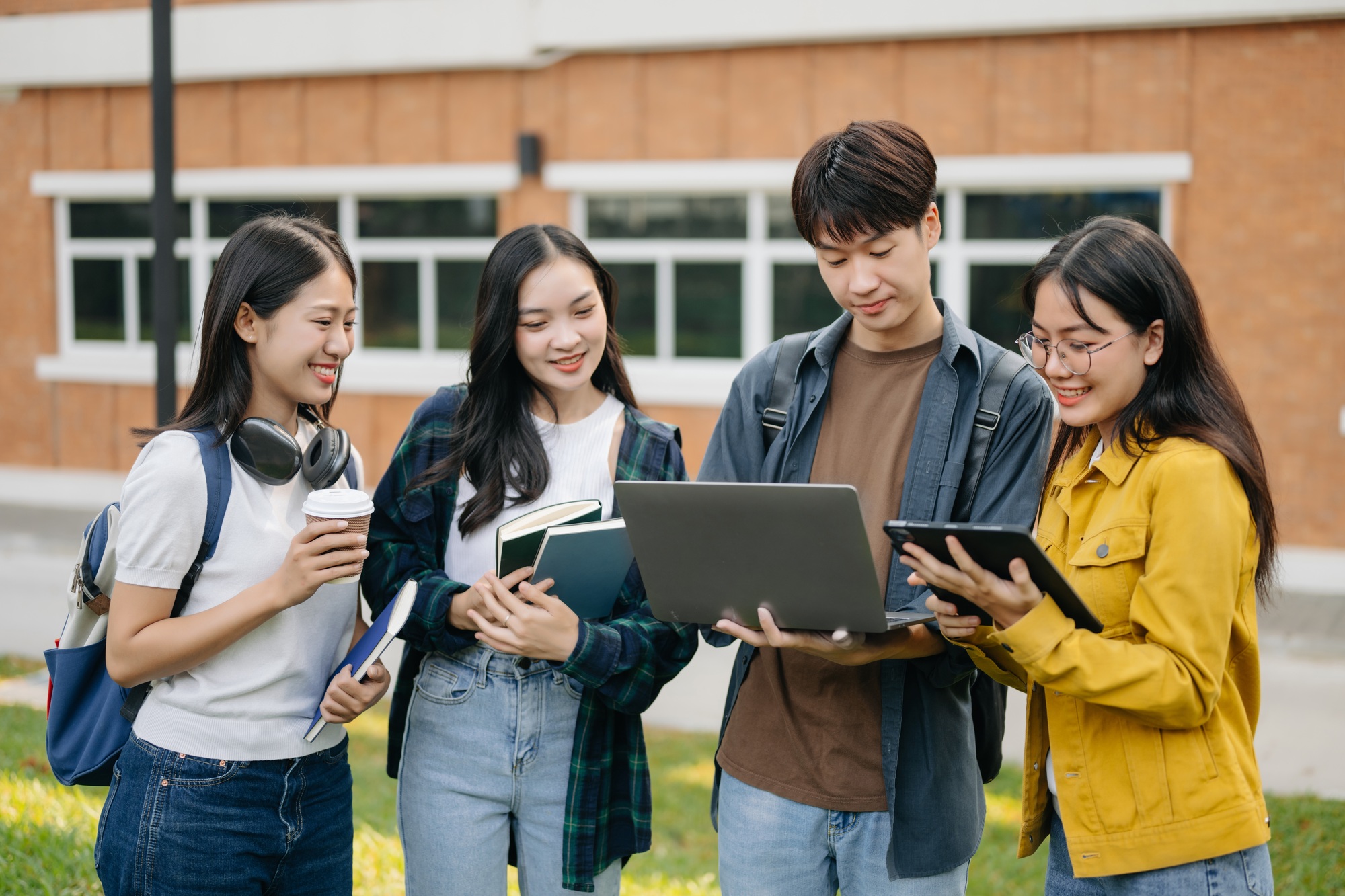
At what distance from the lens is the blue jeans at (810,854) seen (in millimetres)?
2215

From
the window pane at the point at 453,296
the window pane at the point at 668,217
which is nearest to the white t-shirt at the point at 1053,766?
the window pane at the point at 668,217

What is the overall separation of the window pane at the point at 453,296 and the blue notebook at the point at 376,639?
9.77 meters

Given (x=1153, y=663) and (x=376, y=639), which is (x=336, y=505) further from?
(x=1153, y=663)

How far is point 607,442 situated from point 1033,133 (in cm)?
812

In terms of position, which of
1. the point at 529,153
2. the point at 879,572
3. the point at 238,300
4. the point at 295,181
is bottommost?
the point at 879,572

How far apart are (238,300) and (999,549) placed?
1.44m

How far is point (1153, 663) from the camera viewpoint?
1.87 meters

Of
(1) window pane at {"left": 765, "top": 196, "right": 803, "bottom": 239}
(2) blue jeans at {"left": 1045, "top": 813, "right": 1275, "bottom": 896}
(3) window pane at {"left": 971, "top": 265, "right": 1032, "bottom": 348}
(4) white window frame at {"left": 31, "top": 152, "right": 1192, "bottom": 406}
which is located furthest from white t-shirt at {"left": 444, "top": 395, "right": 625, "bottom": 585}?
(1) window pane at {"left": 765, "top": 196, "right": 803, "bottom": 239}

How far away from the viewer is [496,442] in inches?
100

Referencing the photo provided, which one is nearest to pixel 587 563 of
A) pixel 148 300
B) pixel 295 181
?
pixel 295 181

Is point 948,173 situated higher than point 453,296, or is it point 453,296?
point 948,173

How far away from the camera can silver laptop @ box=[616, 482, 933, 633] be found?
6.24 feet

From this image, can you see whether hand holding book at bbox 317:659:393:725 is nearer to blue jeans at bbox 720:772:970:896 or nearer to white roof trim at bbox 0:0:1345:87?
blue jeans at bbox 720:772:970:896

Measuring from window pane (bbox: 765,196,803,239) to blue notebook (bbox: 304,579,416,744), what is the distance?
8.76 m
